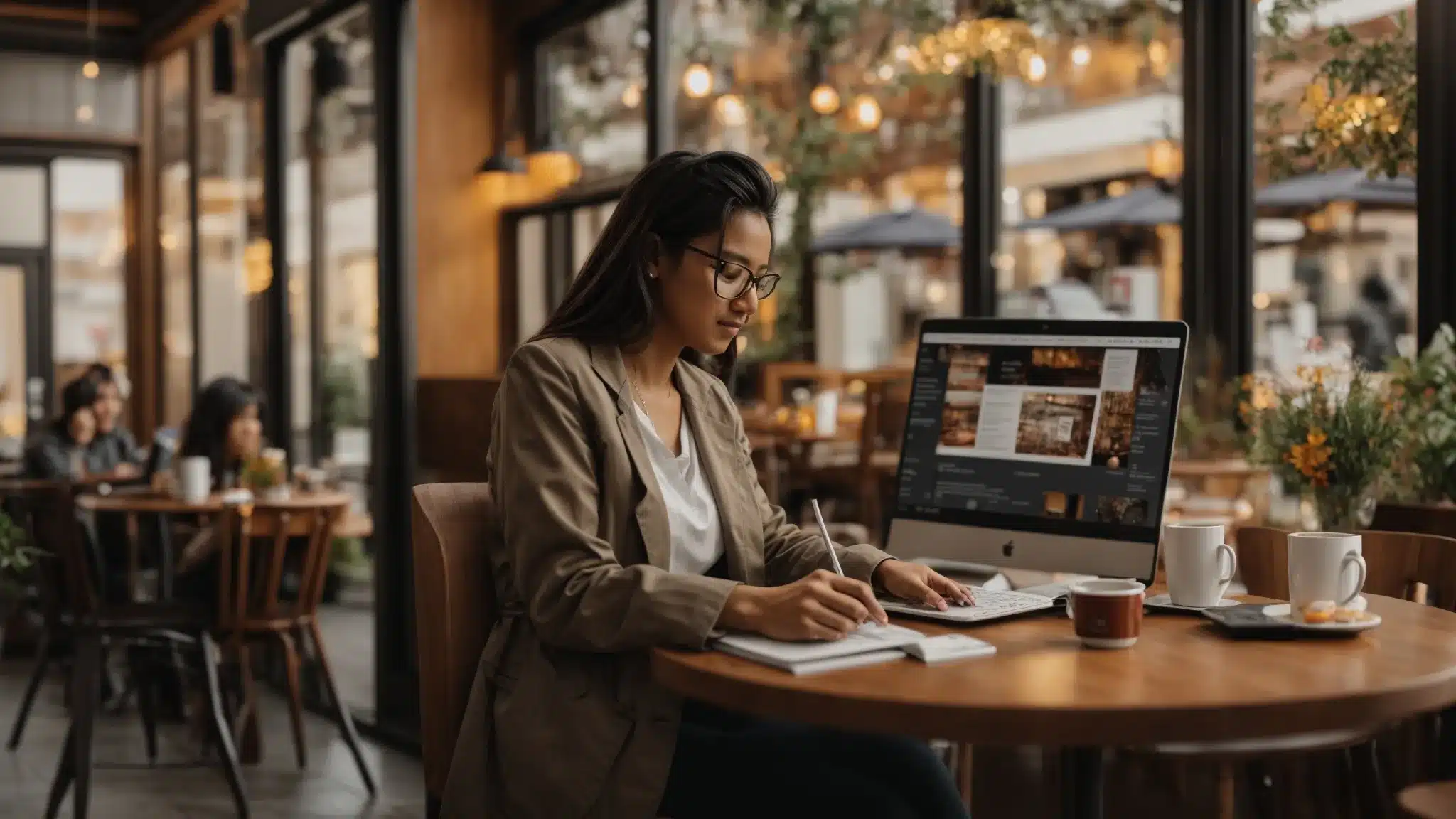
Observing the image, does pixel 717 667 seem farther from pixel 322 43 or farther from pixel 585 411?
pixel 322 43

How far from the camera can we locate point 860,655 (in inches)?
65.2

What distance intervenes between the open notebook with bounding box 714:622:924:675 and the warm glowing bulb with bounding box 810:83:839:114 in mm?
6913

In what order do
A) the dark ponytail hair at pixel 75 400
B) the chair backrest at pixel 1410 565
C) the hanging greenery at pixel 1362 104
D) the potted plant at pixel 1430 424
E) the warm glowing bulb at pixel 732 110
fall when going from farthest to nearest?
the warm glowing bulb at pixel 732 110 → the dark ponytail hair at pixel 75 400 → the hanging greenery at pixel 1362 104 → the potted plant at pixel 1430 424 → the chair backrest at pixel 1410 565

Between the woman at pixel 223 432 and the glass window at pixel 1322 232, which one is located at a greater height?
the glass window at pixel 1322 232

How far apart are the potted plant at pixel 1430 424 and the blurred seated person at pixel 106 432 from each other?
5426 mm

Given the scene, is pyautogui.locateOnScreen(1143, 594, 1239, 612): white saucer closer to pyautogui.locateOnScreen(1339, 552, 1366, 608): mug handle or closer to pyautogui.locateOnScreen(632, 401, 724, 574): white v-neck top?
pyautogui.locateOnScreen(1339, 552, 1366, 608): mug handle

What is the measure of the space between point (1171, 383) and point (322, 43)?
278 inches

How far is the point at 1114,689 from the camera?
1.53 m

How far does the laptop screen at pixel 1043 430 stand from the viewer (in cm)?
213

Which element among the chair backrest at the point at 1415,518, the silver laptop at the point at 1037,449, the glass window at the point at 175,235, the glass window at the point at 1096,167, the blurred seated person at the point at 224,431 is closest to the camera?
the silver laptop at the point at 1037,449

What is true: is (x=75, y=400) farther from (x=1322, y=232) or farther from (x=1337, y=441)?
(x=1337, y=441)

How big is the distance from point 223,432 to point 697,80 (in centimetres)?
333

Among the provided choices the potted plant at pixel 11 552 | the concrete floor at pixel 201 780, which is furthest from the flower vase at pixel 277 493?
the concrete floor at pixel 201 780

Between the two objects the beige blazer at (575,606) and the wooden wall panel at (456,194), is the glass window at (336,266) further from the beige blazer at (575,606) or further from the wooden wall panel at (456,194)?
the beige blazer at (575,606)
